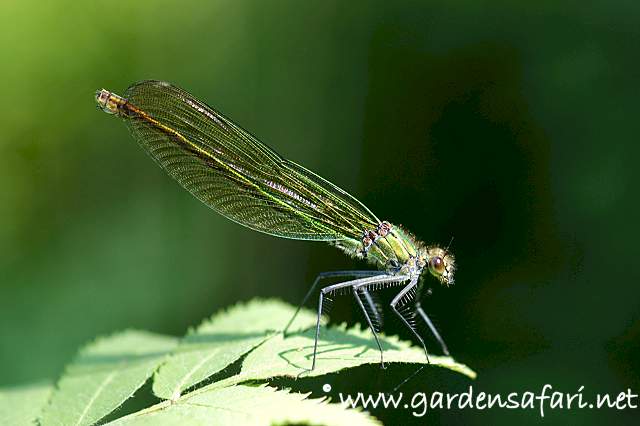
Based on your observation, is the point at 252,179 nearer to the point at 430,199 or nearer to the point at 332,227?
the point at 332,227

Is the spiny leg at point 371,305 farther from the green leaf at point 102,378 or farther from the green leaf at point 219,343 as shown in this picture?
the green leaf at point 102,378

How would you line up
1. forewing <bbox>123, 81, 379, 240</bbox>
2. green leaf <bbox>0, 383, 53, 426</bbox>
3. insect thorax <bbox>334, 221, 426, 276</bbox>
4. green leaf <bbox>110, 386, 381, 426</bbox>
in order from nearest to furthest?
green leaf <bbox>110, 386, 381, 426</bbox> < green leaf <bbox>0, 383, 53, 426</bbox> < forewing <bbox>123, 81, 379, 240</bbox> < insect thorax <bbox>334, 221, 426, 276</bbox>

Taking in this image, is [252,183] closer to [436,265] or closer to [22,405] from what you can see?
→ [436,265]

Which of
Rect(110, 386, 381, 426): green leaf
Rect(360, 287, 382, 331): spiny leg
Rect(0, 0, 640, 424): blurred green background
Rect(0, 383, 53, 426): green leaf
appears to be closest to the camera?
Rect(110, 386, 381, 426): green leaf

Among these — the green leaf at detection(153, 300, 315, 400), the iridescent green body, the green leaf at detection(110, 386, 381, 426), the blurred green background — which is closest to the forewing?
the iridescent green body

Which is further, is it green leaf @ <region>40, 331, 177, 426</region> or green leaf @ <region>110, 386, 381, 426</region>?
green leaf @ <region>40, 331, 177, 426</region>

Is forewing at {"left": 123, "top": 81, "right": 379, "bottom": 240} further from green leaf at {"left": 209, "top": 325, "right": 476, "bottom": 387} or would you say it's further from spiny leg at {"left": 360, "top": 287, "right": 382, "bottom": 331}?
green leaf at {"left": 209, "top": 325, "right": 476, "bottom": 387}

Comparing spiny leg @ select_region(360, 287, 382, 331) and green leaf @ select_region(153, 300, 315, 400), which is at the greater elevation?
spiny leg @ select_region(360, 287, 382, 331)
